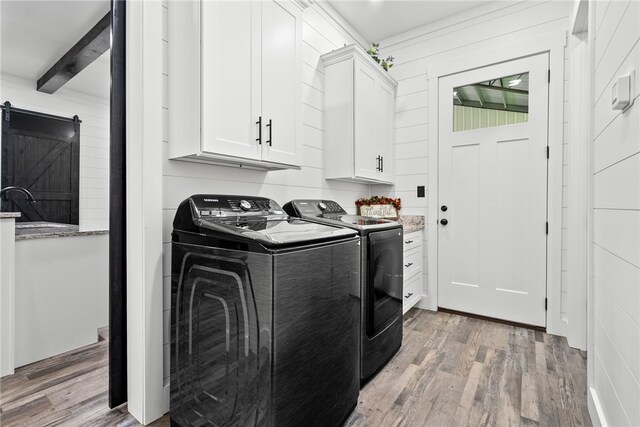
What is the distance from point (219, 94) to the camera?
1.53m

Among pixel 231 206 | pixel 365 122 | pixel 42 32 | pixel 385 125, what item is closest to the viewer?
pixel 231 206

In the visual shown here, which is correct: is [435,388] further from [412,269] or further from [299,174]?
[299,174]

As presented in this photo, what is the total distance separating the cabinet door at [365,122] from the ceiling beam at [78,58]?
75.8 inches

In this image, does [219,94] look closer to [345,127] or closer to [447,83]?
[345,127]

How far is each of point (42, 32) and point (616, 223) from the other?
375 centimetres

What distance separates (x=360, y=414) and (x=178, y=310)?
1.05 meters

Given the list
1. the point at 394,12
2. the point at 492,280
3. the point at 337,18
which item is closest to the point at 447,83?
the point at 394,12

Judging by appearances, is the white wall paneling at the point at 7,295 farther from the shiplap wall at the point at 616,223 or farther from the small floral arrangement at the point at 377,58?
the small floral arrangement at the point at 377,58

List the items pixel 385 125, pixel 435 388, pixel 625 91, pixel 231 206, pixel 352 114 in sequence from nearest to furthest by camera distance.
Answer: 1. pixel 625 91
2. pixel 231 206
3. pixel 435 388
4. pixel 352 114
5. pixel 385 125

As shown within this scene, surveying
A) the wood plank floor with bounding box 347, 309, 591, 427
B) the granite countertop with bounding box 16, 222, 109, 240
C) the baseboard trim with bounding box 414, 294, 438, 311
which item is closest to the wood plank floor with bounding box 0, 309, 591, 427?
the wood plank floor with bounding box 347, 309, 591, 427

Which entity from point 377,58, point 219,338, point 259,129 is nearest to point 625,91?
point 259,129

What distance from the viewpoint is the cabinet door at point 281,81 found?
1801 millimetres

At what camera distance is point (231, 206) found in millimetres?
1688

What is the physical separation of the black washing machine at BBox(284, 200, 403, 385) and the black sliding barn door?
1.94m
